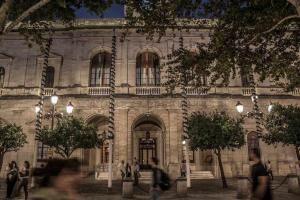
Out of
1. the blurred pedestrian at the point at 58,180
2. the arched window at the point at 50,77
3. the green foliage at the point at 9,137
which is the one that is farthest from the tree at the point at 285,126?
the arched window at the point at 50,77

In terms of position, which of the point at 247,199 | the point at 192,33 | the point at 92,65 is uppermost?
the point at 192,33

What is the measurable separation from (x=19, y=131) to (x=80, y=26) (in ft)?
42.1

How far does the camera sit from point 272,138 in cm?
1970

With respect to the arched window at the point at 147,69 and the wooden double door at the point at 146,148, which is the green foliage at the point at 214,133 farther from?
the wooden double door at the point at 146,148

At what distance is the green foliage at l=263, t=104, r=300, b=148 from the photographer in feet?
59.9

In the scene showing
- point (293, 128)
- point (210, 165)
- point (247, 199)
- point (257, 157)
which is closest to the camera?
point (257, 157)

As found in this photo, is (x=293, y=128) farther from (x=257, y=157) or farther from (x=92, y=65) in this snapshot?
(x=92, y=65)

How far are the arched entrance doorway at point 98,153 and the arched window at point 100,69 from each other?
10.9ft

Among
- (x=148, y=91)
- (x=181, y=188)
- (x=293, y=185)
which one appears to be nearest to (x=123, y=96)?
(x=148, y=91)

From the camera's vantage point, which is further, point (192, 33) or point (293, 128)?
point (192, 33)

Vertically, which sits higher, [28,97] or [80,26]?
[80,26]

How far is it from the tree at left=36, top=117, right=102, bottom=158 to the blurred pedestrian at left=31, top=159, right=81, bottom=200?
1476 cm

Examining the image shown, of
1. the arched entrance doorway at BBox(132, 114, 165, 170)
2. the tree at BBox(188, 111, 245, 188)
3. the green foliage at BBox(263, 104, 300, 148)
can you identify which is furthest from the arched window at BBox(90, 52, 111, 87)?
the green foliage at BBox(263, 104, 300, 148)

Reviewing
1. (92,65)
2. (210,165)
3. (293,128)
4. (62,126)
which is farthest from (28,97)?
(293,128)
